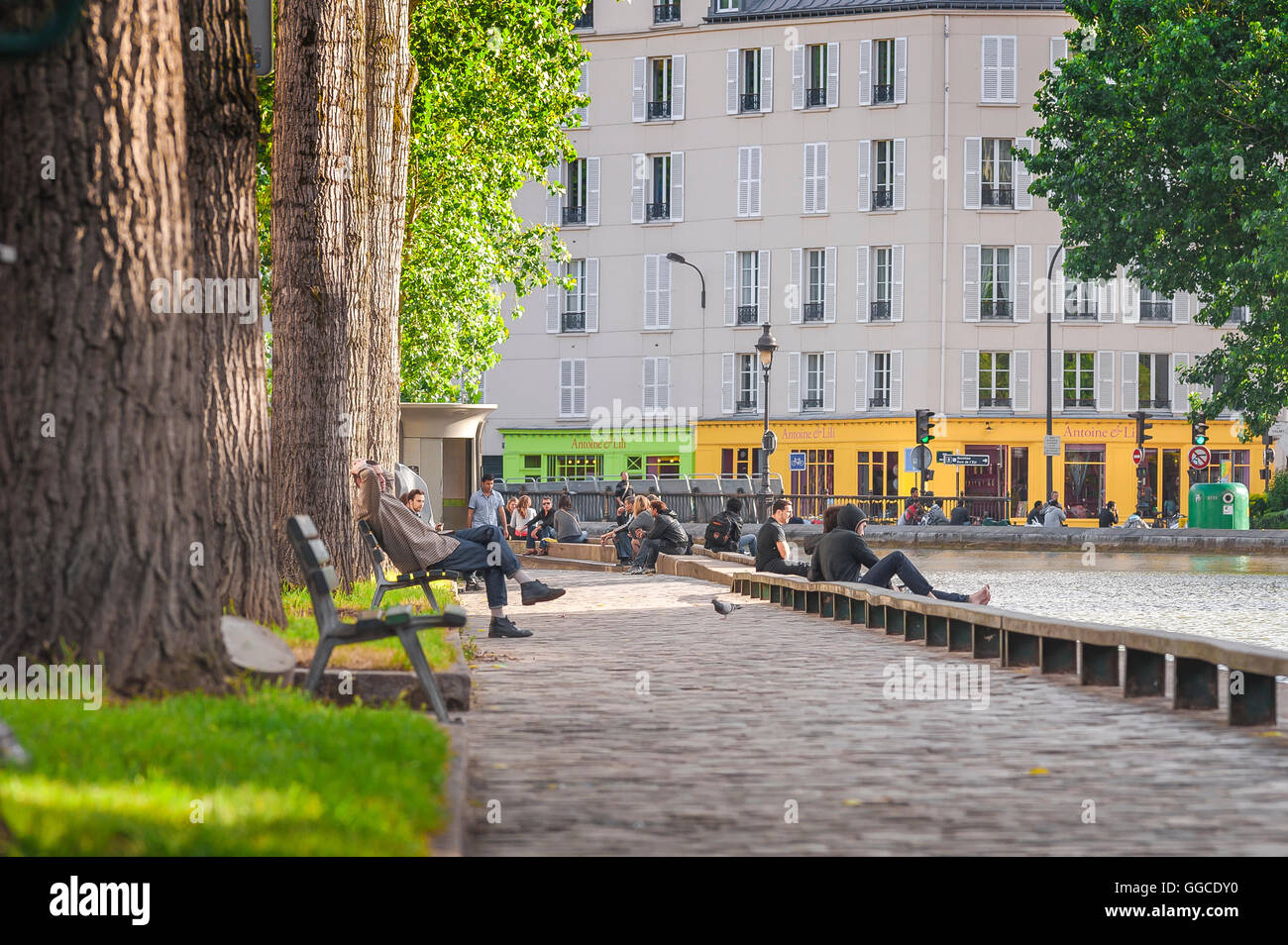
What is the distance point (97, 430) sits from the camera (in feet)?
22.5

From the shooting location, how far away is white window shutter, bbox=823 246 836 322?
58812mm

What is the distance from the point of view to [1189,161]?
3400 centimetres

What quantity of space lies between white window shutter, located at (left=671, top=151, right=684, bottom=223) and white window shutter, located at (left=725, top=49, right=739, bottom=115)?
93.4 inches

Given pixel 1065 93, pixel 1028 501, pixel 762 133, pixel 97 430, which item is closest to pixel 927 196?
pixel 762 133

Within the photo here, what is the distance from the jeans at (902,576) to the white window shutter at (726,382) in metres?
44.3

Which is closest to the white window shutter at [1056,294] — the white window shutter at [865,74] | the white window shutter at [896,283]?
the white window shutter at [896,283]

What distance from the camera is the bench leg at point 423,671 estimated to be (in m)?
7.65

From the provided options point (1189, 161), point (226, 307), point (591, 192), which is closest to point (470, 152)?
point (1189, 161)

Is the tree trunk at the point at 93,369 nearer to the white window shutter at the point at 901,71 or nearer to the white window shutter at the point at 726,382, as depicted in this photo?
the white window shutter at the point at 726,382

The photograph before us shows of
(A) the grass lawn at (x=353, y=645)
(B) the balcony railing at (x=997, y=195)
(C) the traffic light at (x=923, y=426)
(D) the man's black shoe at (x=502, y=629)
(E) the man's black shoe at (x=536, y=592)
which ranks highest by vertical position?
(B) the balcony railing at (x=997, y=195)

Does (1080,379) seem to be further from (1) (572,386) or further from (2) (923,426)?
(1) (572,386)

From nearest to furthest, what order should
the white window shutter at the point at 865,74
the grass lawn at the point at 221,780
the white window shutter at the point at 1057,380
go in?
the grass lawn at the point at 221,780
the white window shutter at the point at 1057,380
the white window shutter at the point at 865,74

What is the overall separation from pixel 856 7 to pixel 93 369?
180ft
